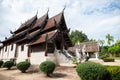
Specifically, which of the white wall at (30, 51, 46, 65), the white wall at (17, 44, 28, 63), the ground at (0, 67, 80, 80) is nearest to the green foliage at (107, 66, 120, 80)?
the ground at (0, 67, 80, 80)

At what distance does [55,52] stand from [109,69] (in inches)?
433

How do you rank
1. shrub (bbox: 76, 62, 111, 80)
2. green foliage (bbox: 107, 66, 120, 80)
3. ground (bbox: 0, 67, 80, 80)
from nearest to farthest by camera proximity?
1. shrub (bbox: 76, 62, 111, 80)
2. green foliage (bbox: 107, 66, 120, 80)
3. ground (bbox: 0, 67, 80, 80)

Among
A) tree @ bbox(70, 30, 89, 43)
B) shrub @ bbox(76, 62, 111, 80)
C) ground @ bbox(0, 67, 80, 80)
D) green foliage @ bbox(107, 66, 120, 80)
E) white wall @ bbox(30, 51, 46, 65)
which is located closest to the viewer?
shrub @ bbox(76, 62, 111, 80)

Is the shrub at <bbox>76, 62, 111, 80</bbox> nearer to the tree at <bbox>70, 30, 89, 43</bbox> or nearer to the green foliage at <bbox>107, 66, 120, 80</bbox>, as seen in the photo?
the green foliage at <bbox>107, 66, 120, 80</bbox>

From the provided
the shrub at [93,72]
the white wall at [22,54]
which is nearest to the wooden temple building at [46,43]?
the white wall at [22,54]

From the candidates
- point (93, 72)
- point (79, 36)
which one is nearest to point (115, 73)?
point (93, 72)

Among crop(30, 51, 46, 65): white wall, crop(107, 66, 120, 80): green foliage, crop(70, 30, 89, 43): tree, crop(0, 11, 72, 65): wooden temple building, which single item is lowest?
crop(107, 66, 120, 80): green foliage

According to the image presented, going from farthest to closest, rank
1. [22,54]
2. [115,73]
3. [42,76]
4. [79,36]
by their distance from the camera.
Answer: [79,36] < [22,54] < [42,76] < [115,73]

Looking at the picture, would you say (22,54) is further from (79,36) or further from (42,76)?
(79,36)

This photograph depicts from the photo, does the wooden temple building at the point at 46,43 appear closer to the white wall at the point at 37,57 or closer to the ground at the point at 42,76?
the white wall at the point at 37,57

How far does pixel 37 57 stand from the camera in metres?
19.1

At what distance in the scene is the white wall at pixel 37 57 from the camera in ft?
59.5

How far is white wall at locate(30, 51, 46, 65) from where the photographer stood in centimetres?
1814

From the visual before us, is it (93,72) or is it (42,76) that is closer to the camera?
(93,72)
